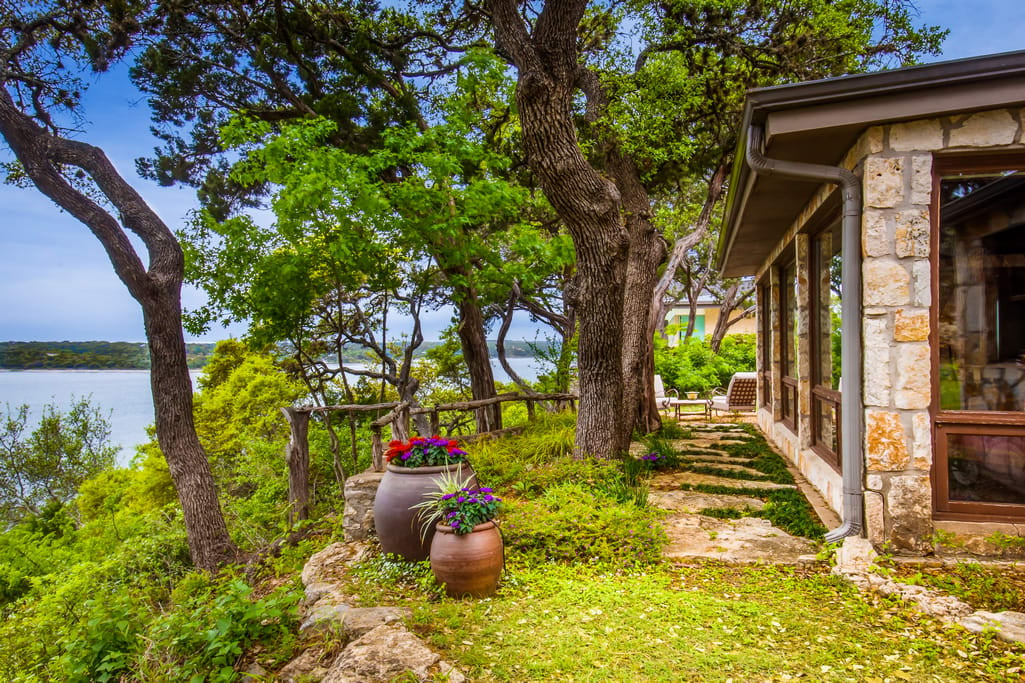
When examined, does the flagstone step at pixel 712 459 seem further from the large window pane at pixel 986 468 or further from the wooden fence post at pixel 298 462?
the wooden fence post at pixel 298 462

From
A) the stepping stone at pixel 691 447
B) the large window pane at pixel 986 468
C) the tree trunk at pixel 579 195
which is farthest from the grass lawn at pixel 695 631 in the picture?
the stepping stone at pixel 691 447

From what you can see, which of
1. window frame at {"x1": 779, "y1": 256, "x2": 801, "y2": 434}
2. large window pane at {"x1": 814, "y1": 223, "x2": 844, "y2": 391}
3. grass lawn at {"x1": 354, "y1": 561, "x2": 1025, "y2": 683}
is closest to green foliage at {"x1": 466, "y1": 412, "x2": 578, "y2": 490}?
grass lawn at {"x1": 354, "y1": 561, "x2": 1025, "y2": 683}

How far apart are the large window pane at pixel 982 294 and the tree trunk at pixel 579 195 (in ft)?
8.70

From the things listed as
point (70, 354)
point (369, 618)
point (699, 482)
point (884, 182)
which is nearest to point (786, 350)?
point (699, 482)

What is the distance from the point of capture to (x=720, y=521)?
4625mm

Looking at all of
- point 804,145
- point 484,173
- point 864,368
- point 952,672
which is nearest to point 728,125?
point 484,173

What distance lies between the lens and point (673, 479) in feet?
19.8

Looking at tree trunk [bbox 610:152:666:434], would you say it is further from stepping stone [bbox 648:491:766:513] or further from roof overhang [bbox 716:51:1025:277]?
roof overhang [bbox 716:51:1025:277]

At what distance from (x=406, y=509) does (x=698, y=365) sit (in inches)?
531

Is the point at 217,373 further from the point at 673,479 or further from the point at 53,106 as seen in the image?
the point at 673,479

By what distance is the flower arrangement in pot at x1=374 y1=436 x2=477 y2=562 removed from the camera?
400 cm

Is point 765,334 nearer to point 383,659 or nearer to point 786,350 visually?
point 786,350

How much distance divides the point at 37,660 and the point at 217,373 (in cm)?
857

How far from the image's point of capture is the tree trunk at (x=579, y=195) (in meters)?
5.27
